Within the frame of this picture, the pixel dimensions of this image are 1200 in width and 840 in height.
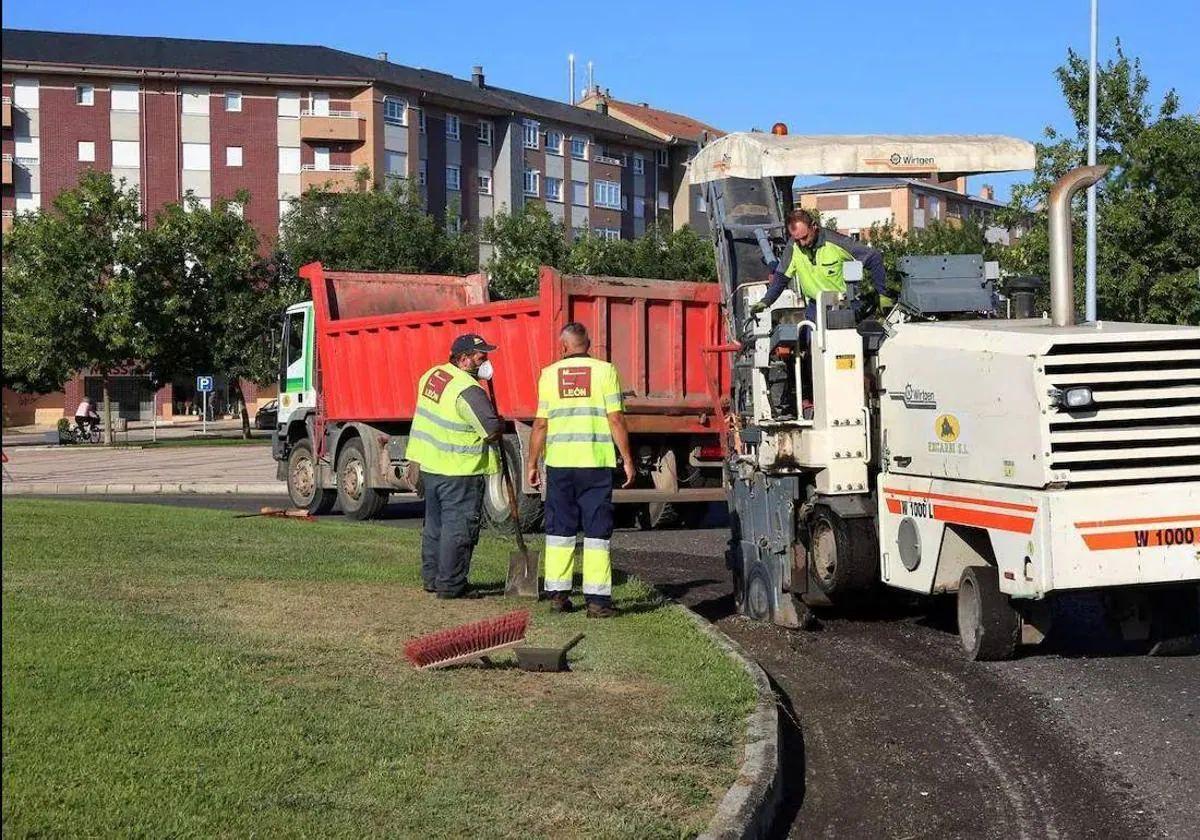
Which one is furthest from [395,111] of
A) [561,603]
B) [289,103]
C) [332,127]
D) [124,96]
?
[561,603]

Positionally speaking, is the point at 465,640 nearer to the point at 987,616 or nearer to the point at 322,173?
the point at 987,616

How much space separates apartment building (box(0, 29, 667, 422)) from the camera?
68.6 meters

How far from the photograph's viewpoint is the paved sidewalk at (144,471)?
85.5 feet

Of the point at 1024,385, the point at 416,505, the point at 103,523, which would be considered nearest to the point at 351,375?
the point at 416,505

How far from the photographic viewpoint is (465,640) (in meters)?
7.43

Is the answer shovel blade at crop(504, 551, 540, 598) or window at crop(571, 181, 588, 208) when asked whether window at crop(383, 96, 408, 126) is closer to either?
window at crop(571, 181, 588, 208)

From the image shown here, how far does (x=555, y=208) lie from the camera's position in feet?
270

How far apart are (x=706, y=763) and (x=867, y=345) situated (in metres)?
3.77

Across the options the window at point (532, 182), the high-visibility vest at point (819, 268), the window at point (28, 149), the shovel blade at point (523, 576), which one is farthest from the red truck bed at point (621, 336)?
the window at point (532, 182)

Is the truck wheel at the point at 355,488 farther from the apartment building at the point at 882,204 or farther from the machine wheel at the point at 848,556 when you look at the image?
the apartment building at the point at 882,204

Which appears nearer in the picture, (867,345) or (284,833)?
(284,833)

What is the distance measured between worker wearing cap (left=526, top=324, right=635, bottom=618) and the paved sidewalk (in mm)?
12921

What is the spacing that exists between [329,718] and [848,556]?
385 centimetres

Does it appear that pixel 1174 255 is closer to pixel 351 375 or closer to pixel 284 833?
pixel 351 375
